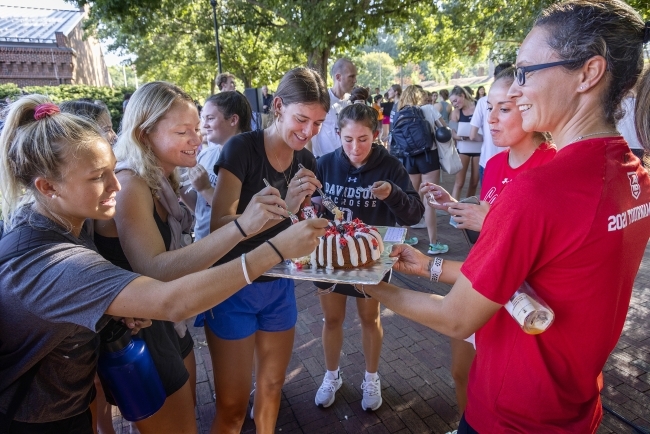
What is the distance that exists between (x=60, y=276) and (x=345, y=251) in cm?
143

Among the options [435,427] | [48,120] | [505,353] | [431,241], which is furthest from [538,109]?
[431,241]

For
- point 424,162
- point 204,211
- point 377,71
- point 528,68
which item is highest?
point 377,71

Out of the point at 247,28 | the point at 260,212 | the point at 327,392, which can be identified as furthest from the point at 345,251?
the point at 247,28

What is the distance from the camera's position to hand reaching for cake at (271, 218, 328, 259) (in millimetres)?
1733

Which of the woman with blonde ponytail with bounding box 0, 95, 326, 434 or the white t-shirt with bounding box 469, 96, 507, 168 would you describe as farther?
the white t-shirt with bounding box 469, 96, 507, 168

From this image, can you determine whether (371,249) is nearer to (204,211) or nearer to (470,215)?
(470,215)

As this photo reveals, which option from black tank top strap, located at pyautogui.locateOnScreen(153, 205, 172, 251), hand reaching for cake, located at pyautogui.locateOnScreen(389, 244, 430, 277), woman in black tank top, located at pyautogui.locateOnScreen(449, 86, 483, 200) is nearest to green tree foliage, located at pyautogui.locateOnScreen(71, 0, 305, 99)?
woman in black tank top, located at pyautogui.locateOnScreen(449, 86, 483, 200)

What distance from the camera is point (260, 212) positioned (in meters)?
2.00

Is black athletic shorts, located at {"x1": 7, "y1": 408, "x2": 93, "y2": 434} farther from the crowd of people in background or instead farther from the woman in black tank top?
the woman in black tank top

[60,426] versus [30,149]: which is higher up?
[30,149]

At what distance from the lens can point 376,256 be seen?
2.42 m

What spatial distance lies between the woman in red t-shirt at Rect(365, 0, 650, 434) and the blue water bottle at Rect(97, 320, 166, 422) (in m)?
1.31

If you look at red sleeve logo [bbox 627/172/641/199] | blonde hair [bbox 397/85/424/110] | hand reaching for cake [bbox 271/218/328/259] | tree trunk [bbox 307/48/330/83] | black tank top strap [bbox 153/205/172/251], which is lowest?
black tank top strap [bbox 153/205/172/251]

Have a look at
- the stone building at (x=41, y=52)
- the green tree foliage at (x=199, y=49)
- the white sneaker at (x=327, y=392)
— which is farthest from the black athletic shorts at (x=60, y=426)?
the stone building at (x=41, y=52)
